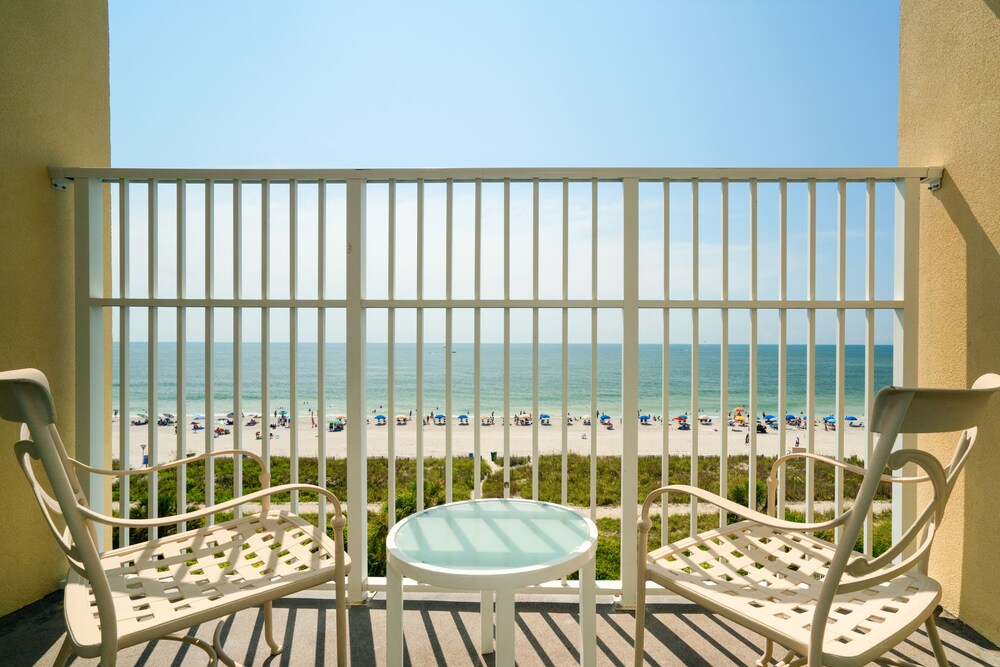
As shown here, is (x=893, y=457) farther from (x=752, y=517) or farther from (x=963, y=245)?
(x=963, y=245)

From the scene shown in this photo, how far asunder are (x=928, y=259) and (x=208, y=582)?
2.94m

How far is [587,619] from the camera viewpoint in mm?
1236

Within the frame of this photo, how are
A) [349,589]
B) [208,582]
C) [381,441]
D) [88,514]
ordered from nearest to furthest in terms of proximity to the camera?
[88,514], [208,582], [349,589], [381,441]

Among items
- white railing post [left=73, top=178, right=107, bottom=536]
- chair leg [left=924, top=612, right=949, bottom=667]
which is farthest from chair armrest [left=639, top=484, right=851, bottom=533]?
white railing post [left=73, top=178, right=107, bottom=536]

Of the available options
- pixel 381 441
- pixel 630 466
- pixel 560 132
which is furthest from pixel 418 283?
pixel 381 441

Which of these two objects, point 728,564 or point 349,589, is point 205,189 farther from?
point 728,564

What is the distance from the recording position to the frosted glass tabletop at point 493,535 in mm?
1177

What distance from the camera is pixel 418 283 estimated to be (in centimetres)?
201

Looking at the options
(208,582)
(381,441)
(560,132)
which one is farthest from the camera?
(381,441)

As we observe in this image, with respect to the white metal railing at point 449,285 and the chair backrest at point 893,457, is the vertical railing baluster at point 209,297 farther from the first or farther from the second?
the chair backrest at point 893,457

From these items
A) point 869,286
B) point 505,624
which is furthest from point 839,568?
point 869,286

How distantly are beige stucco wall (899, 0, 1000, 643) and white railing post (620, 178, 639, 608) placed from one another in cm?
128

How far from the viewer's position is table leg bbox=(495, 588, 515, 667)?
111 centimetres

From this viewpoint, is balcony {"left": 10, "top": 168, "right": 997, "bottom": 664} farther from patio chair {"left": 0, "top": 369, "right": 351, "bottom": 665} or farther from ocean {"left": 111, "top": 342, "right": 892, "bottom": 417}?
ocean {"left": 111, "top": 342, "right": 892, "bottom": 417}
